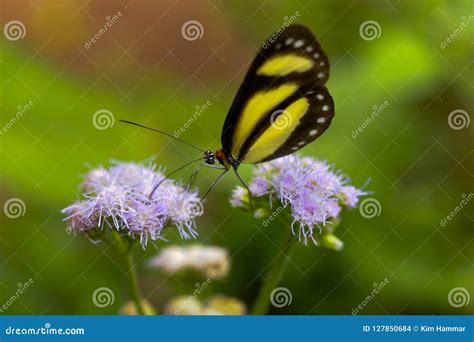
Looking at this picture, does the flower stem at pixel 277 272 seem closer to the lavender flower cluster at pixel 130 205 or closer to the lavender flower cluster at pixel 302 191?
the lavender flower cluster at pixel 302 191

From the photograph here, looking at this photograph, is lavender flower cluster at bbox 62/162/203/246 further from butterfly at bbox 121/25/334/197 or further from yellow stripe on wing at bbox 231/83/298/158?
yellow stripe on wing at bbox 231/83/298/158

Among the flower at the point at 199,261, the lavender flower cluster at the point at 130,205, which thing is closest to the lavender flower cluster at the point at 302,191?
the lavender flower cluster at the point at 130,205

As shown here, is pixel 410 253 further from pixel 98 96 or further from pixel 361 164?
pixel 98 96

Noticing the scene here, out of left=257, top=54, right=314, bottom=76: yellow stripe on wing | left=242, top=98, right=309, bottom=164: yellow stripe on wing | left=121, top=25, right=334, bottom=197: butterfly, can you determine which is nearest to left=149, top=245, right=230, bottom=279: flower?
left=121, top=25, right=334, bottom=197: butterfly

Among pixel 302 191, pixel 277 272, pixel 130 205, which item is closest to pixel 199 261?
pixel 277 272

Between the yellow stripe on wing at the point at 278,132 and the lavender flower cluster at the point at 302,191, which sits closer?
the lavender flower cluster at the point at 302,191

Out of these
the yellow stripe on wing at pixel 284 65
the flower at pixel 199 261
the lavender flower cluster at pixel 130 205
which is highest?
the yellow stripe on wing at pixel 284 65
